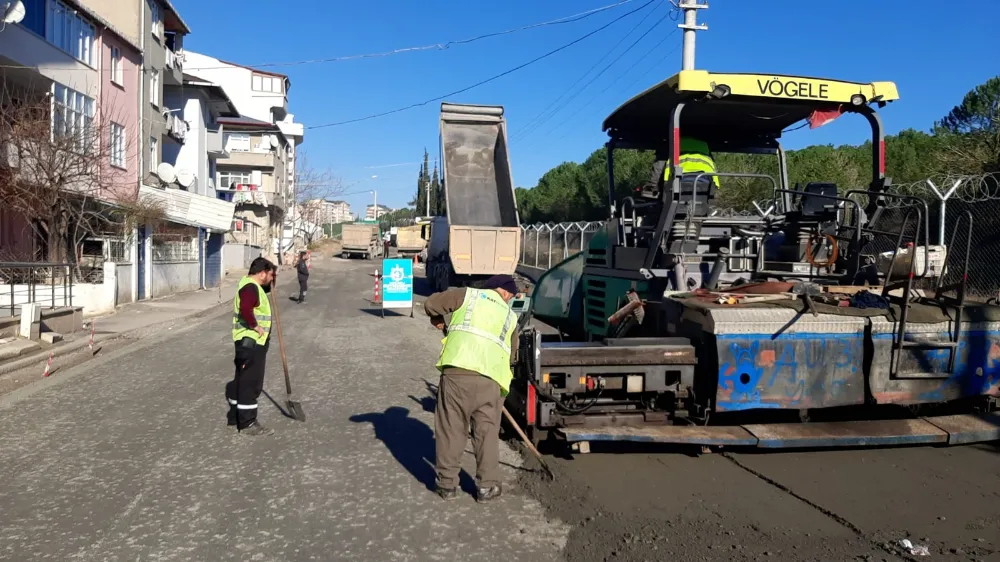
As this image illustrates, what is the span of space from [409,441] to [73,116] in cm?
1702

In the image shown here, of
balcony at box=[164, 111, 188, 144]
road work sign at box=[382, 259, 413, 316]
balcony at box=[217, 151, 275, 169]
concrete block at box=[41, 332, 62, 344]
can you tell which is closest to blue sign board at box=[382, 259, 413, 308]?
road work sign at box=[382, 259, 413, 316]

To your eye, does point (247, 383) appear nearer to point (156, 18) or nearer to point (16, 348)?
point (16, 348)

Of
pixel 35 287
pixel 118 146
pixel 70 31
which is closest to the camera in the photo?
pixel 35 287

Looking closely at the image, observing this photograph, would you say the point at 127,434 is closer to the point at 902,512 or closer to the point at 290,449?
the point at 290,449

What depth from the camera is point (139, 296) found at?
69.1ft

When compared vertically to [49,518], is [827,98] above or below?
above

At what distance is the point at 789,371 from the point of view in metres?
5.46

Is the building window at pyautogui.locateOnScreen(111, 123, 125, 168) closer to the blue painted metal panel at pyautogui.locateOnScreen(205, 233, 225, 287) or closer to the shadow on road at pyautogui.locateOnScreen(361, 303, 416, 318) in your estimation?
the blue painted metal panel at pyautogui.locateOnScreen(205, 233, 225, 287)

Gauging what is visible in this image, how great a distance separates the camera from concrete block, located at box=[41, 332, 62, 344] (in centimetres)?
1194

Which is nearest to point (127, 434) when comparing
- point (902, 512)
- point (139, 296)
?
point (902, 512)

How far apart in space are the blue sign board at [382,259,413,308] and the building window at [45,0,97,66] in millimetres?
10056

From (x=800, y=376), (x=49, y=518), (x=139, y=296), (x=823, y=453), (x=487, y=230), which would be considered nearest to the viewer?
(x=49, y=518)

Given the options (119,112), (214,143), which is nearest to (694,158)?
(119,112)

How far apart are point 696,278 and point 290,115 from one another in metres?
83.7
